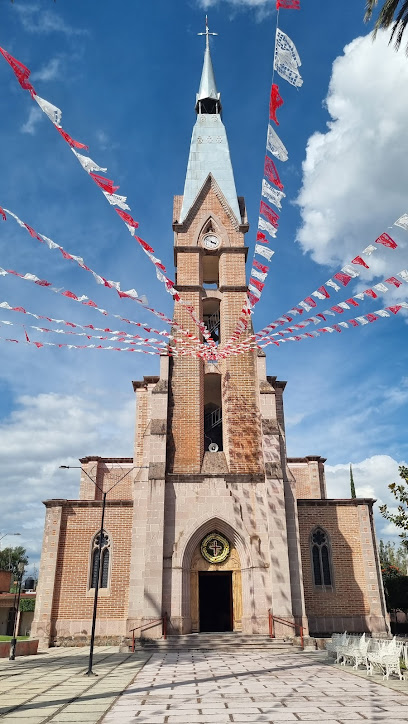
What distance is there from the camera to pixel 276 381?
92.2 ft

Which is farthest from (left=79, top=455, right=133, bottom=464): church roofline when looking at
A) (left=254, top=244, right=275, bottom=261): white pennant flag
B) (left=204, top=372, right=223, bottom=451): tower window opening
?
(left=254, top=244, right=275, bottom=261): white pennant flag

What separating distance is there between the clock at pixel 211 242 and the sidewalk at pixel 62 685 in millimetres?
19606

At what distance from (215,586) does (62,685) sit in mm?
12728

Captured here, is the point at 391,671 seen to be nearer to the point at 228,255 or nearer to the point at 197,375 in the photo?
the point at 197,375

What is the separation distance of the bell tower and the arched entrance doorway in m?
3.39

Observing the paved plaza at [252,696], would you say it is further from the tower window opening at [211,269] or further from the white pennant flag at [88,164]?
the tower window opening at [211,269]

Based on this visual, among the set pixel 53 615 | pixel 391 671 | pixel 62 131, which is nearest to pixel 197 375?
pixel 53 615

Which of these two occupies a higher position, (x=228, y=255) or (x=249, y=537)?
(x=228, y=255)

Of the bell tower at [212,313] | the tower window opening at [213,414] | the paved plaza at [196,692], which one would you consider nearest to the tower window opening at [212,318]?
the bell tower at [212,313]

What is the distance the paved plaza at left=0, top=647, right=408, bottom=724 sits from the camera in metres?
8.50

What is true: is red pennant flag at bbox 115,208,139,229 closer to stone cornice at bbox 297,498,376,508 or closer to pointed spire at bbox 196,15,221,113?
stone cornice at bbox 297,498,376,508

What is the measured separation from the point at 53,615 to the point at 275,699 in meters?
15.0

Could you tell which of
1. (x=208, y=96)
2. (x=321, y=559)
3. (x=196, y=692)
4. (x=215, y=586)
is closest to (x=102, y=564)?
(x=215, y=586)

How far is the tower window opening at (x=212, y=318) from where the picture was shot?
92.5 feet
